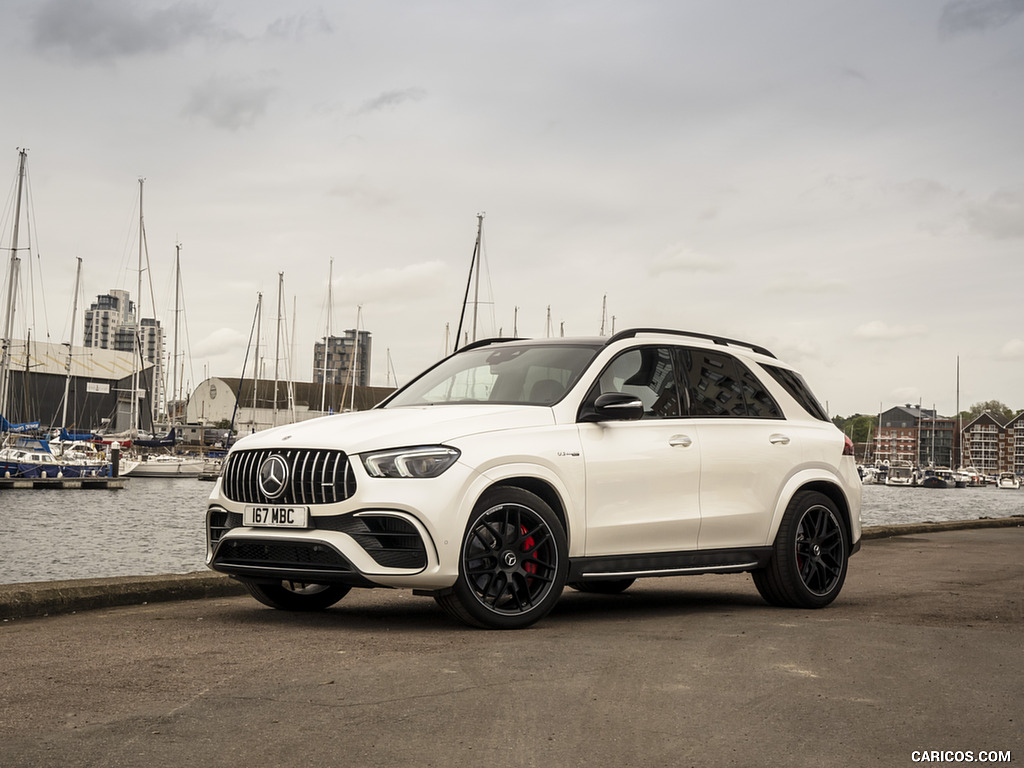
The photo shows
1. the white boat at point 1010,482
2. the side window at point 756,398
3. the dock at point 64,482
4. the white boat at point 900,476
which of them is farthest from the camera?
the white boat at point 1010,482

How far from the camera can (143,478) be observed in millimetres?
77125

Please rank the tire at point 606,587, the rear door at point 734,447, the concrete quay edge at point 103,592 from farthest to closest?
the tire at point 606,587 < the rear door at point 734,447 < the concrete quay edge at point 103,592

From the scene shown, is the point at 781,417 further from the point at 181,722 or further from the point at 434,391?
the point at 181,722

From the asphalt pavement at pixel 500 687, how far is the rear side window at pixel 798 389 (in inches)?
68.5

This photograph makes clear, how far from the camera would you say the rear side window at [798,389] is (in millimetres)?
9031

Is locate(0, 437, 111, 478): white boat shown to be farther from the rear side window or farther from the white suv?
the rear side window

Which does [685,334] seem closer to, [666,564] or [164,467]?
[666,564]

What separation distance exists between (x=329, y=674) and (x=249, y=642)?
1.14 meters

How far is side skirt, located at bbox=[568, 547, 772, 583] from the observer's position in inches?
282

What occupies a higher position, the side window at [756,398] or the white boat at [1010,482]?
the side window at [756,398]

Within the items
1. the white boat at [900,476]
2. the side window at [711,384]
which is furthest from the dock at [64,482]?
the white boat at [900,476]

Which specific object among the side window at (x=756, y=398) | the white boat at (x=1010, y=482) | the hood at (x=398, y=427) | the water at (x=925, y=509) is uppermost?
the side window at (x=756, y=398)

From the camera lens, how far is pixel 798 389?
9211mm

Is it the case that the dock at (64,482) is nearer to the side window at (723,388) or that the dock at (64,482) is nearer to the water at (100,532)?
the water at (100,532)
